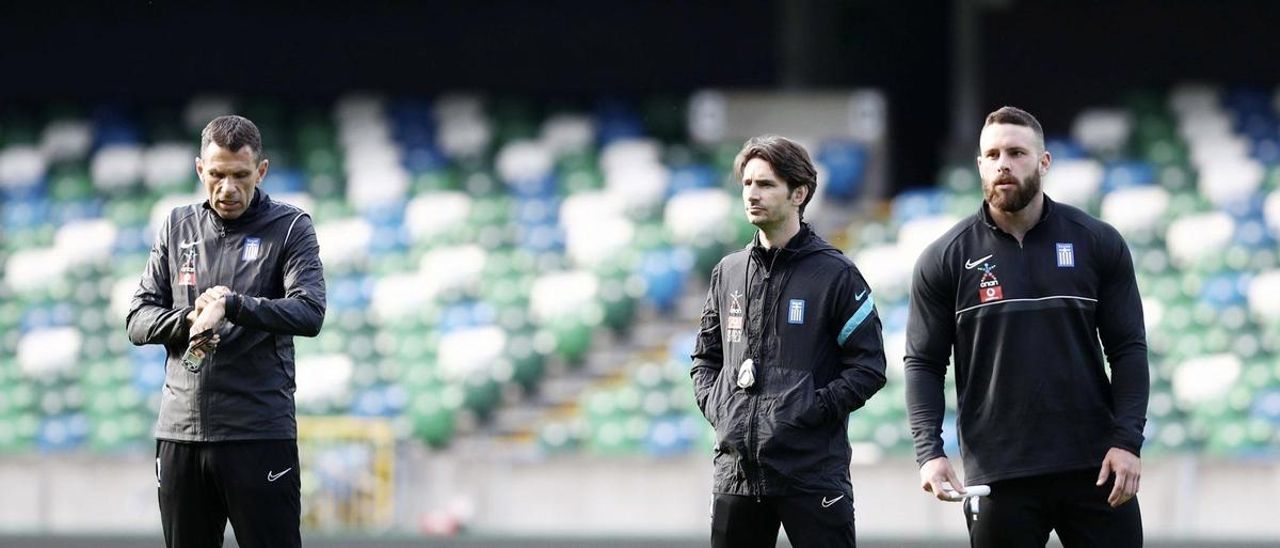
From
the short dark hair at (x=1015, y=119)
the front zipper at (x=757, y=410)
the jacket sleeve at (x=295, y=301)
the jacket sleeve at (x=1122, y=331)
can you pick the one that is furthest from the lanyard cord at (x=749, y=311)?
the jacket sleeve at (x=295, y=301)

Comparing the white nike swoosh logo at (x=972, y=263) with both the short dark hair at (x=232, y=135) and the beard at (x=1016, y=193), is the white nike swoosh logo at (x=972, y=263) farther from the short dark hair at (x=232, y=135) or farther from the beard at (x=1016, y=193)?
the short dark hair at (x=232, y=135)

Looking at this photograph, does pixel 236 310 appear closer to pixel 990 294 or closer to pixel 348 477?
pixel 990 294

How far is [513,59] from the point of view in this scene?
54.3 feet

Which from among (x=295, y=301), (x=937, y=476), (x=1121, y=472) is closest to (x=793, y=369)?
(x=937, y=476)

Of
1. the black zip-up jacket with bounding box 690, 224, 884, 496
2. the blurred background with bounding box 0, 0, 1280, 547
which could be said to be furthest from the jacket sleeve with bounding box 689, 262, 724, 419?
the blurred background with bounding box 0, 0, 1280, 547

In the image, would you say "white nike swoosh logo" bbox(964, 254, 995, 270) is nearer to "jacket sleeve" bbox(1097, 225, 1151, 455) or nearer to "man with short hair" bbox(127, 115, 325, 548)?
"jacket sleeve" bbox(1097, 225, 1151, 455)

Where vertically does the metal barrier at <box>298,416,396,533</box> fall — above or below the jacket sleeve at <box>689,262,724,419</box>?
below

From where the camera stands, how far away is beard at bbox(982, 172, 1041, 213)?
4.50 metres

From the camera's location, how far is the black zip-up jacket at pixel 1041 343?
178 inches

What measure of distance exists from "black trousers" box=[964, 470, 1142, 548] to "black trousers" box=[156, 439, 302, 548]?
1715 mm

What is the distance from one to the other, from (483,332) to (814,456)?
8715 millimetres

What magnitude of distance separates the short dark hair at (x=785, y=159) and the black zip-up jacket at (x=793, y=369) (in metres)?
0.15

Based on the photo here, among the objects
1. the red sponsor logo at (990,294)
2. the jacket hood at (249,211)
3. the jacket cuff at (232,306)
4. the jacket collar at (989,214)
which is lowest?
the red sponsor logo at (990,294)

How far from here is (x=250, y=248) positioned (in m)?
4.95
